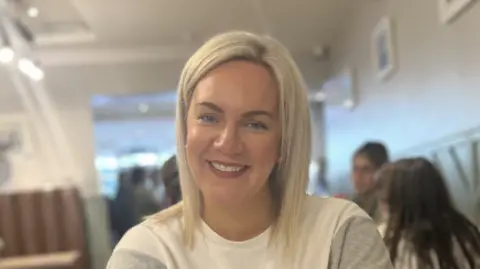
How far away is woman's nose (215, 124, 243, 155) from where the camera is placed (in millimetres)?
934

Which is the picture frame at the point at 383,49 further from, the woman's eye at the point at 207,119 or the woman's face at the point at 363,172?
the woman's eye at the point at 207,119

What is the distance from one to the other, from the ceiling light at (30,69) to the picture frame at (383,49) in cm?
283

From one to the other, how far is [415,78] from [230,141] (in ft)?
8.15

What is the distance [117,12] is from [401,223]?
2.99 m

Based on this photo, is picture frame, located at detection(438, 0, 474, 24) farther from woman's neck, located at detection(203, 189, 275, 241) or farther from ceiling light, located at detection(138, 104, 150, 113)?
ceiling light, located at detection(138, 104, 150, 113)

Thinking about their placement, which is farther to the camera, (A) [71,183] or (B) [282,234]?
(A) [71,183]

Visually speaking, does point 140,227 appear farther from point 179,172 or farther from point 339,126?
point 339,126

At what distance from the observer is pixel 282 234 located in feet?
3.20

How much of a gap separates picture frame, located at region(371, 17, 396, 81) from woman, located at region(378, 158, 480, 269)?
1.43 meters

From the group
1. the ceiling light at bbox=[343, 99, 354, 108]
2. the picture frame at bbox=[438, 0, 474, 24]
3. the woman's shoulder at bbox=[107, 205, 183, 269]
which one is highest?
the picture frame at bbox=[438, 0, 474, 24]

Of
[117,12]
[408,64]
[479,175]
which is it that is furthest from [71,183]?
[479,175]

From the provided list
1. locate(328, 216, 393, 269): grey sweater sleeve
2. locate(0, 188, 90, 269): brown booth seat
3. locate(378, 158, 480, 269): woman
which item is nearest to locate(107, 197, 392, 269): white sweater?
locate(328, 216, 393, 269): grey sweater sleeve

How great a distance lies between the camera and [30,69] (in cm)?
562

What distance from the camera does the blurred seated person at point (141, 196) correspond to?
5.68m
